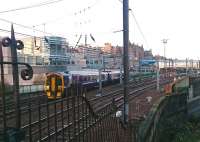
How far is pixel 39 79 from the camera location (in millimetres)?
31953

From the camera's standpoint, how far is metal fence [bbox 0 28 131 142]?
471 cm

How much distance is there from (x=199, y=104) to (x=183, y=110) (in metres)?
3.96

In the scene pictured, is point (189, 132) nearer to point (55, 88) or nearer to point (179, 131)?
point (179, 131)

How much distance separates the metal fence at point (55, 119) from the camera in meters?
4.71

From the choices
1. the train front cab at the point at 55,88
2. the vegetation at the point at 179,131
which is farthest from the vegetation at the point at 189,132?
the train front cab at the point at 55,88

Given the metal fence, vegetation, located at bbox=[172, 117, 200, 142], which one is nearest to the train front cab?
the metal fence

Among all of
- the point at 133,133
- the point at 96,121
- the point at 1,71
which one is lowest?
the point at 133,133

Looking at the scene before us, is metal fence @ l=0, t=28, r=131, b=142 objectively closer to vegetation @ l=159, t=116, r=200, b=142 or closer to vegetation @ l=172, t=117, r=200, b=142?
vegetation @ l=159, t=116, r=200, b=142

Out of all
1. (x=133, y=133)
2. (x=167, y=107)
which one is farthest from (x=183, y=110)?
(x=133, y=133)

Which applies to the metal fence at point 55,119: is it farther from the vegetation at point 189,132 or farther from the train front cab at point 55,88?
the vegetation at point 189,132

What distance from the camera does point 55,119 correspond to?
19.0 ft

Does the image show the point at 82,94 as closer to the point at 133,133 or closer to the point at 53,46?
the point at 133,133

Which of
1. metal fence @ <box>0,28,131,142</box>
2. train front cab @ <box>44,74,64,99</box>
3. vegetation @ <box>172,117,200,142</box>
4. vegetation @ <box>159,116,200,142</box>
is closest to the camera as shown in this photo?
metal fence @ <box>0,28,131,142</box>

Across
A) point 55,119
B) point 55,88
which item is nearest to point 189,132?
point 55,88
